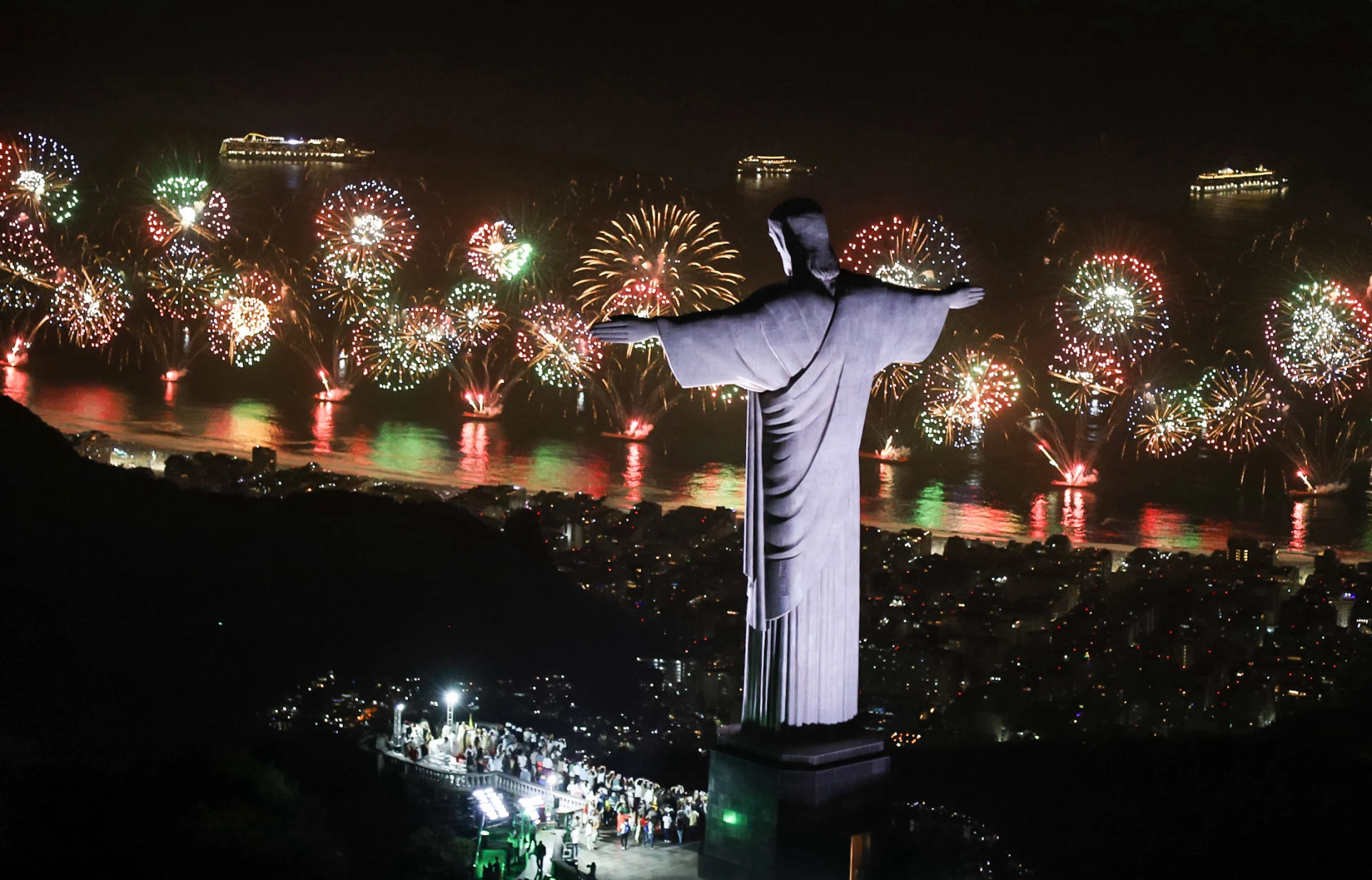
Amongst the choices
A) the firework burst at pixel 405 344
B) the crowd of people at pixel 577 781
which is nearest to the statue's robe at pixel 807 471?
the crowd of people at pixel 577 781

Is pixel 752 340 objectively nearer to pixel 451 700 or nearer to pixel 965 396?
pixel 451 700

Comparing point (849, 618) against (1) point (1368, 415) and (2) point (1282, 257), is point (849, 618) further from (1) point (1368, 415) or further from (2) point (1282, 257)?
(2) point (1282, 257)

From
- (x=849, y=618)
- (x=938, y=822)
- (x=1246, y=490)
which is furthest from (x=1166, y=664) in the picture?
(x=1246, y=490)

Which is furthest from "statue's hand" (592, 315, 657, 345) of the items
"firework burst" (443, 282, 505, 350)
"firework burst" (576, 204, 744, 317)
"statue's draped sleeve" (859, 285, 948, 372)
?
"firework burst" (443, 282, 505, 350)

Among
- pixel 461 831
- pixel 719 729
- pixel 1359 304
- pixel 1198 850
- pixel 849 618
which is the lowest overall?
pixel 1198 850

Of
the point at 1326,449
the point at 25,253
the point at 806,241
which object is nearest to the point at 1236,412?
the point at 1326,449

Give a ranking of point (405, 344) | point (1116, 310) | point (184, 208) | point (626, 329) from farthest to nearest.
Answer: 1. point (184, 208)
2. point (405, 344)
3. point (1116, 310)
4. point (626, 329)
